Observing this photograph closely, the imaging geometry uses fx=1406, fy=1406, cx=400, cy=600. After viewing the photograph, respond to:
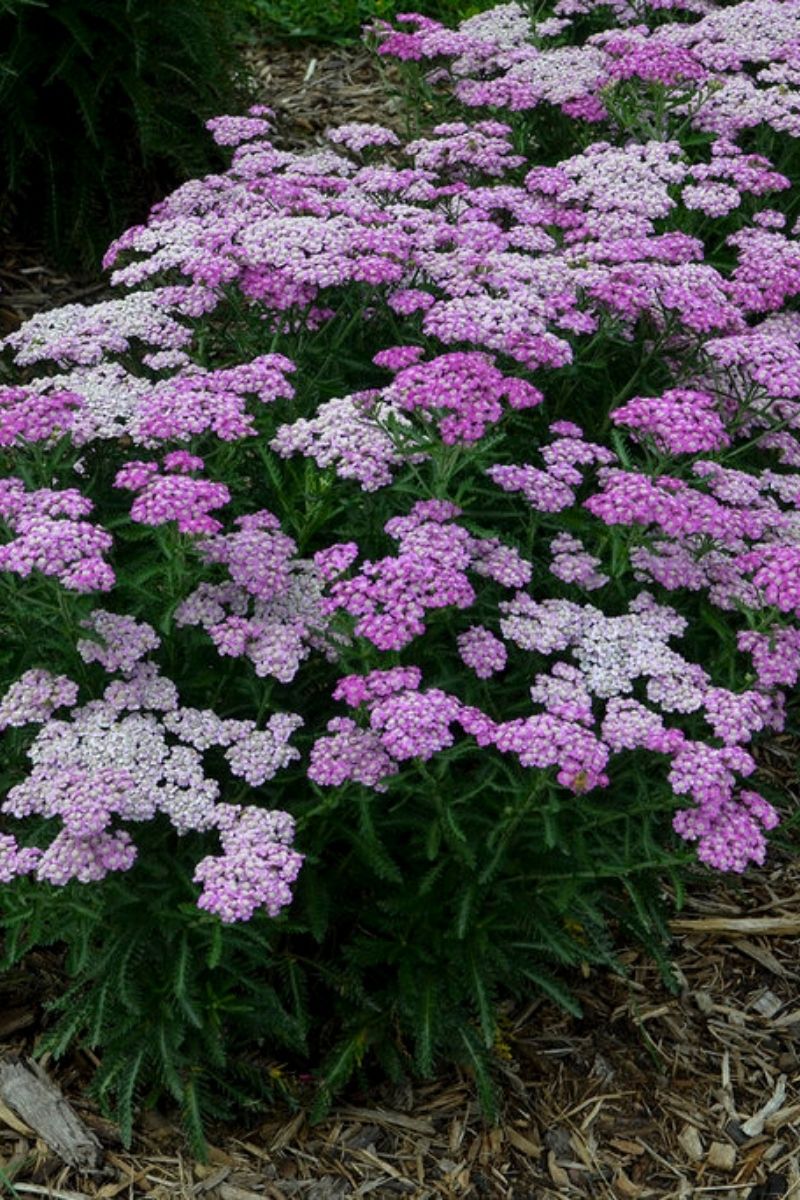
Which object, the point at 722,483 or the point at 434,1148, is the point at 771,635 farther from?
the point at 434,1148

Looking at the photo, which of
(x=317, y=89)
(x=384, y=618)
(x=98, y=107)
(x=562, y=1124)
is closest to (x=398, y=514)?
(x=384, y=618)

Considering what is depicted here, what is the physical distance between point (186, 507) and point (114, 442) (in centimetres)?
103

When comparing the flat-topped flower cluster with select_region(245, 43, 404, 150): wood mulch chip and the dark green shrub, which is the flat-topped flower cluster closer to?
the dark green shrub

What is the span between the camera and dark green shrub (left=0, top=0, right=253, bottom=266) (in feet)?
23.6

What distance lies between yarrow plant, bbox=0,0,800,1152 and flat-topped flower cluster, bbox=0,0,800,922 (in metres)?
0.01

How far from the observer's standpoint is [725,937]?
15.6 feet

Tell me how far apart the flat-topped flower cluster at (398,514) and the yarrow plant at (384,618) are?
0.04ft

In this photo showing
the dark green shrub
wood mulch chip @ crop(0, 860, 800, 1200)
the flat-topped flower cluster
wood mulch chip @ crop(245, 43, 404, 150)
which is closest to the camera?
the flat-topped flower cluster

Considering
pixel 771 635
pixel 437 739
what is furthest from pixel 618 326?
pixel 437 739

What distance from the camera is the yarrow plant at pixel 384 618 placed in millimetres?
3529

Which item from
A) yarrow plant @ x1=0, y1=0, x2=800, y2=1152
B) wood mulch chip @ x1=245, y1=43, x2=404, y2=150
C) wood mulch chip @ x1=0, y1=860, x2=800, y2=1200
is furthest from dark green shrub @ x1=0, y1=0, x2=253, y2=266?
wood mulch chip @ x1=0, y1=860, x2=800, y2=1200

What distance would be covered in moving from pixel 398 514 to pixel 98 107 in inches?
166

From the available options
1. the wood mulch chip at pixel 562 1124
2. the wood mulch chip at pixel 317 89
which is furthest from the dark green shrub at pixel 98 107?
the wood mulch chip at pixel 562 1124

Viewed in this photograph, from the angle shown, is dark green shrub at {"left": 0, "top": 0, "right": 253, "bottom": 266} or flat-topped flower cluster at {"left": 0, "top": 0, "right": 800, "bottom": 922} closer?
flat-topped flower cluster at {"left": 0, "top": 0, "right": 800, "bottom": 922}
